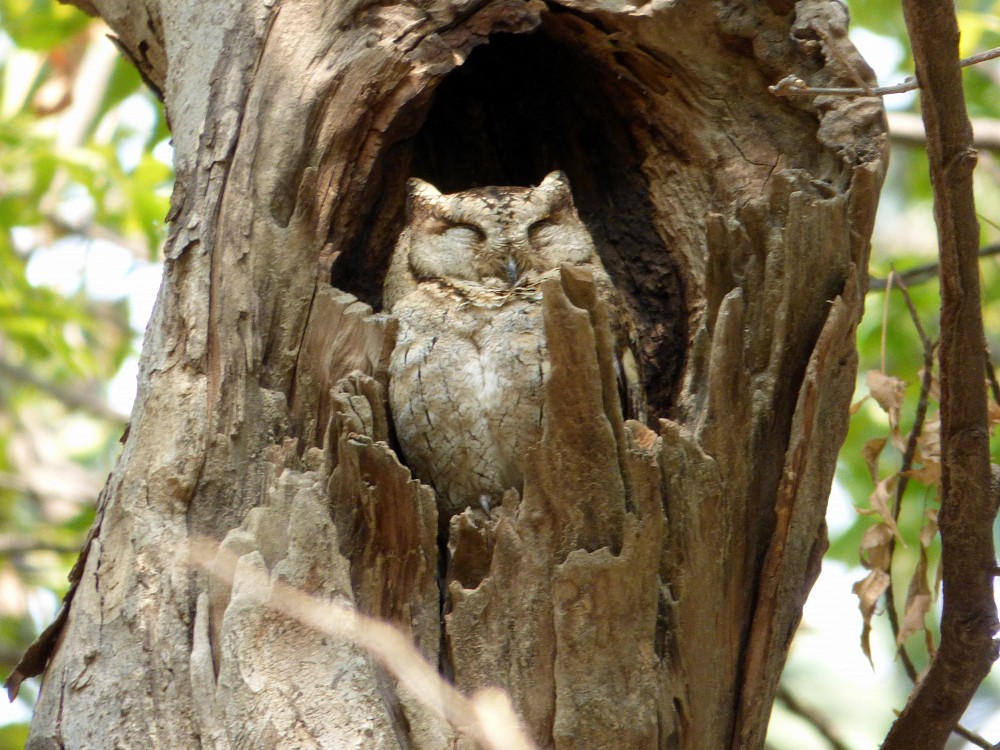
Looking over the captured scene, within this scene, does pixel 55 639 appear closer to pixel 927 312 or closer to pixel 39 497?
pixel 927 312

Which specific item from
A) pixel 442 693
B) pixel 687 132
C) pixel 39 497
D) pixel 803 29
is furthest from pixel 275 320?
pixel 39 497

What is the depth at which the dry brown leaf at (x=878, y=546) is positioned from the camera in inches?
102

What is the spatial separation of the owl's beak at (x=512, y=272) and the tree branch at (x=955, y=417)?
1364mm

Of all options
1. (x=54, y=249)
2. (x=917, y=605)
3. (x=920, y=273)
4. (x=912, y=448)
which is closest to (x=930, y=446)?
(x=912, y=448)

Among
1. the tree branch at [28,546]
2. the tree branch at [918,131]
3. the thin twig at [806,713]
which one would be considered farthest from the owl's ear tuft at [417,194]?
the tree branch at [28,546]

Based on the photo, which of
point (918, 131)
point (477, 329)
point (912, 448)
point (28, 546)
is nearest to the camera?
point (912, 448)

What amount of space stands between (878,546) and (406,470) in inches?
46.2

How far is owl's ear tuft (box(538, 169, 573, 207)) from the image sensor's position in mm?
3191

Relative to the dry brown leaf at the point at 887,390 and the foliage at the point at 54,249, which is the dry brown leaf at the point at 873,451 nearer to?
the dry brown leaf at the point at 887,390

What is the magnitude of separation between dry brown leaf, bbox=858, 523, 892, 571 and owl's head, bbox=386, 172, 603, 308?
103cm

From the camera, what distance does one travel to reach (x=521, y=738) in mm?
1986

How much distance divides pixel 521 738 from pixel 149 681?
0.72m

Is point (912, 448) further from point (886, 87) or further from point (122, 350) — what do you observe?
point (122, 350)

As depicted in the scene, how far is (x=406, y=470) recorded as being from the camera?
2.15 metres
